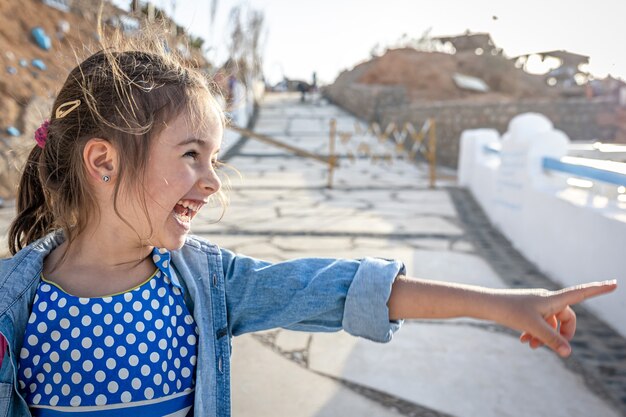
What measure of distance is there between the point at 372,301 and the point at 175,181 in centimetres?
42

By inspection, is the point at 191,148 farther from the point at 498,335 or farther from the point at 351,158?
the point at 351,158

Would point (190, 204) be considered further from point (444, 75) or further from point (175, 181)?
point (444, 75)

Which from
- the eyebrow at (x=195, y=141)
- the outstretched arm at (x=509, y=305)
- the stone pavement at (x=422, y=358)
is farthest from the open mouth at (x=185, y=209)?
the outstretched arm at (x=509, y=305)

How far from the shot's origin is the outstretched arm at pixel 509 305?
2.76 ft

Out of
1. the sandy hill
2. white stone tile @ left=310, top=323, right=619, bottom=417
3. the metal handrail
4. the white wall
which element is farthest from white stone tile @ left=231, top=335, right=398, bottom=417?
the sandy hill

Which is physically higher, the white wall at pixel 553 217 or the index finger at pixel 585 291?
the index finger at pixel 585 291

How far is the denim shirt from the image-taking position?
0.95m

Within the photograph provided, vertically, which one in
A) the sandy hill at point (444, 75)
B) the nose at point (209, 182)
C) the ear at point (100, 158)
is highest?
the sandy hill at point (444, 75)

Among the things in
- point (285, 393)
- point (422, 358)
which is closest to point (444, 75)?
point (422, 358)

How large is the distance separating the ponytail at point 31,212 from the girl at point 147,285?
9 centimetres

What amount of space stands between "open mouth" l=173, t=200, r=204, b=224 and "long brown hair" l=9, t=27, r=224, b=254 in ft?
0.18

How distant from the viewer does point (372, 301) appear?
961 millimetres

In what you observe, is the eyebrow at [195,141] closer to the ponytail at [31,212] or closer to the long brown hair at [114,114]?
the long brown hair at [114,114]

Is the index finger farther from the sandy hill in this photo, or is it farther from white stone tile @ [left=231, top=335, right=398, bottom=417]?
the sandy hill
